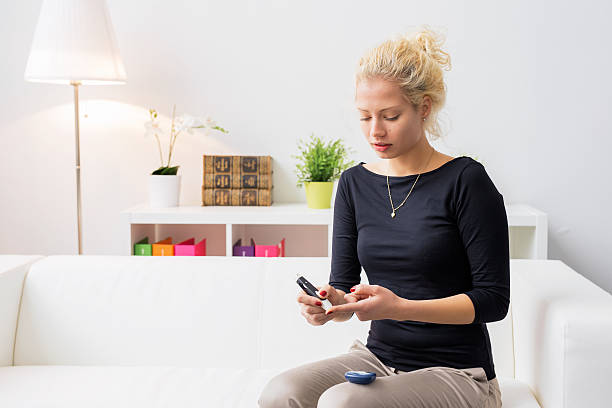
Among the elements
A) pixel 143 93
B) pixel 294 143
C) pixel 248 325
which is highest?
pixel 143 93

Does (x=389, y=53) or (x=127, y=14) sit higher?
(x=127, y=14)

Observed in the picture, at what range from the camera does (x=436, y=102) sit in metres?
1.47

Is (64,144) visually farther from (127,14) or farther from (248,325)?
(248,325)

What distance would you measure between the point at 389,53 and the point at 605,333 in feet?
2.44

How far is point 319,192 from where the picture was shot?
2.92m

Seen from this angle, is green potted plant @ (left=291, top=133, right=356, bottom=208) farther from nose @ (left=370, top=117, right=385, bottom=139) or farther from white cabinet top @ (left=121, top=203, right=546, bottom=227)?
nose @ (left=370, top=117, right=385, bottom=139)

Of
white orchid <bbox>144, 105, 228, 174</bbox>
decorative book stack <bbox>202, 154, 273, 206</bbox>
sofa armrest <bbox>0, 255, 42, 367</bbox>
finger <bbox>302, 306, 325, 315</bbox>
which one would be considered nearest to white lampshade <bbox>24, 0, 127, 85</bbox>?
white orchid <bbox>144, 105, 228, 174</bbox>

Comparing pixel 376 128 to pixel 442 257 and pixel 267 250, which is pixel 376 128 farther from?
pixel 267 250

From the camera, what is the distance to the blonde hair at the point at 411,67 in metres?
1.42

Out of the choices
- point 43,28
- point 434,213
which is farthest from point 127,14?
point 434,213

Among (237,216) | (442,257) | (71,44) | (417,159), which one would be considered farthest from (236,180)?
(442,257)

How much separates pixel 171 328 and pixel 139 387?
0.25 meters

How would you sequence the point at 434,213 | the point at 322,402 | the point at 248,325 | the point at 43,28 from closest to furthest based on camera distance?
the point at 322,402 < the point at 434,213 < the point at 248,325 < the point at 43,28

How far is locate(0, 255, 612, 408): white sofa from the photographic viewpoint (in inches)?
65.9
